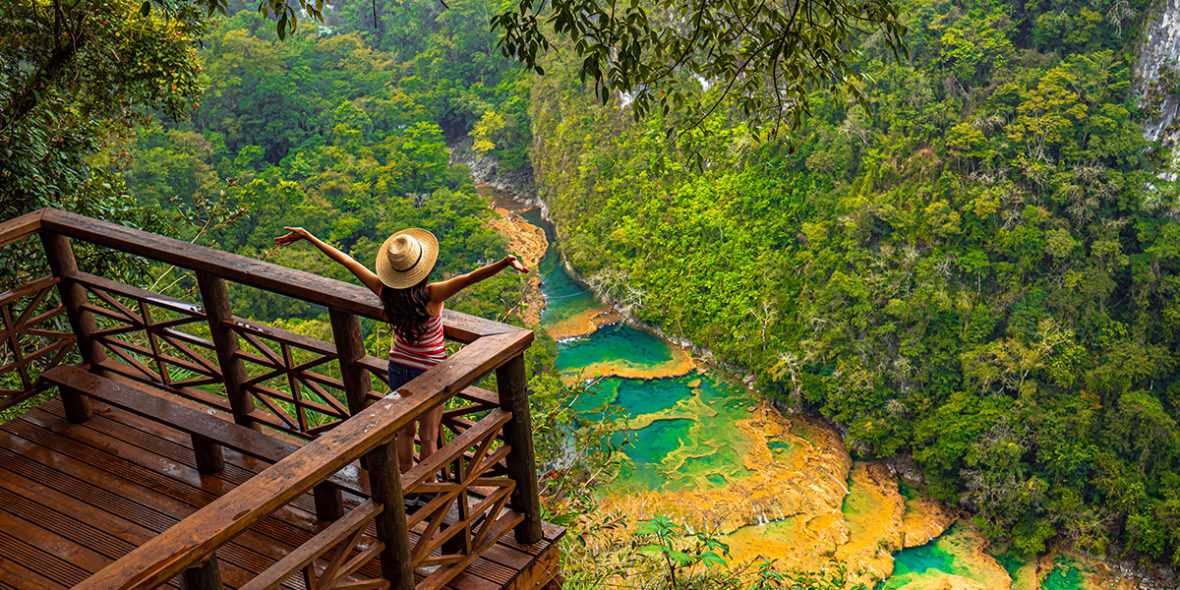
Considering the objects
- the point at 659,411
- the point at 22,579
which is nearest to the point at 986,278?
the point at 659,411

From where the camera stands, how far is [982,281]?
14.0 metres

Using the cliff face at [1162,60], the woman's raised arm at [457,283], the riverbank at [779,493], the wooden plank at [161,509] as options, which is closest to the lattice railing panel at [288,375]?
the wooden plank at [161,509]

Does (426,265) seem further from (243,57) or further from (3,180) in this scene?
(243,57)

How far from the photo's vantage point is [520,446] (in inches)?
96.5

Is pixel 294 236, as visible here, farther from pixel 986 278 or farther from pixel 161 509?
pixel 986 278

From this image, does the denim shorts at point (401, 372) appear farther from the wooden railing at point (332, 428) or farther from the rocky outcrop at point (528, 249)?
the rocky outcrop at point (528, 249)

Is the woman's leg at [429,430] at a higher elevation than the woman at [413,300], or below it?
below

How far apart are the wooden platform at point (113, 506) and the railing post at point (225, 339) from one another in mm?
232

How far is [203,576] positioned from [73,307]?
1794 mm

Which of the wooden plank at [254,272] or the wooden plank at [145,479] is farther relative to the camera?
the wooden plank at [145,479]

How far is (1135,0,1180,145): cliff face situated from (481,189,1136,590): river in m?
6.71

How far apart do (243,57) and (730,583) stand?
23.5 metres

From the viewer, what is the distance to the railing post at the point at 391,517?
2.04 metres

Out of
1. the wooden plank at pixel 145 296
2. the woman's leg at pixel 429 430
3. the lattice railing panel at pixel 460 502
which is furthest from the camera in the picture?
the wooden plank at pixel 145 296
